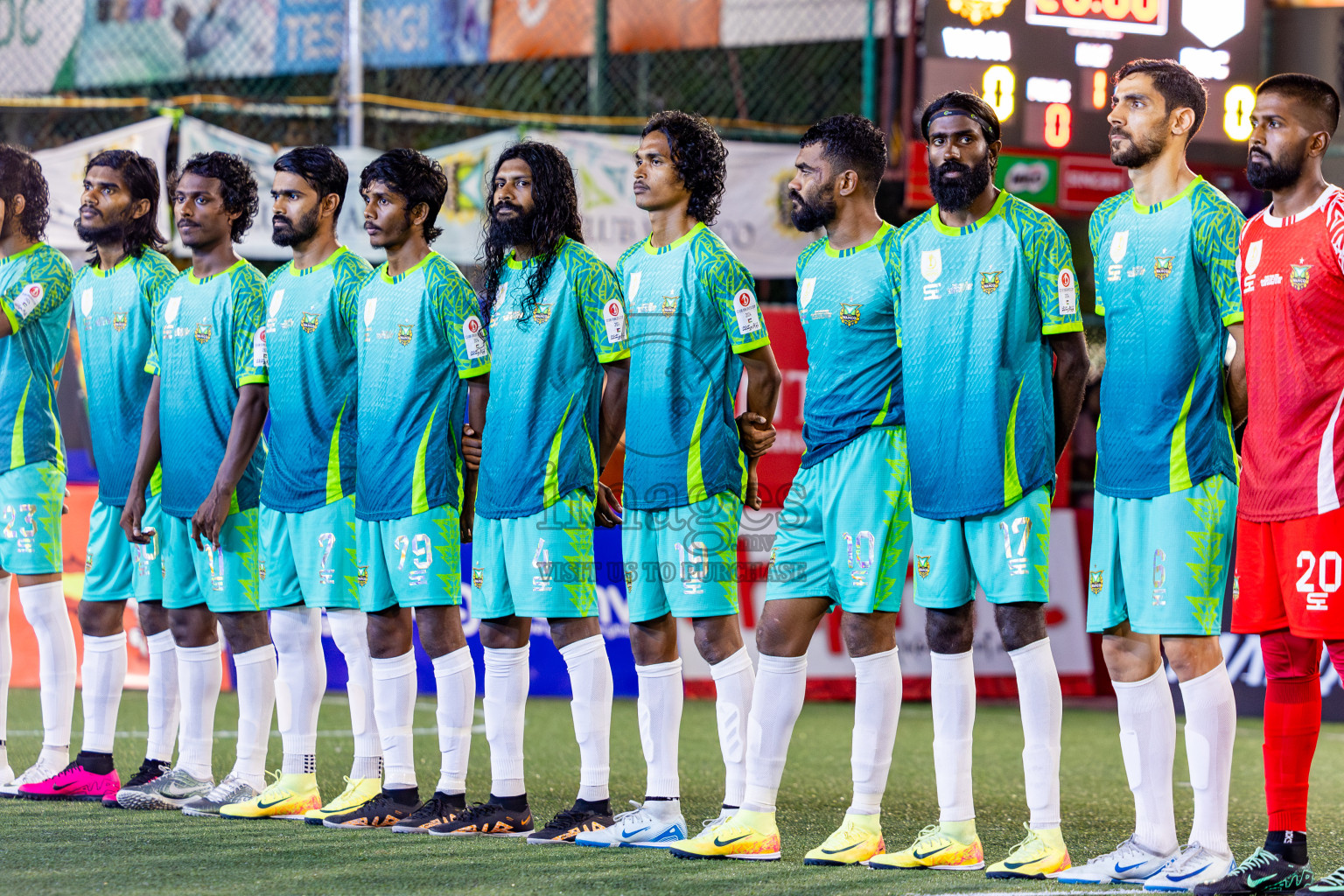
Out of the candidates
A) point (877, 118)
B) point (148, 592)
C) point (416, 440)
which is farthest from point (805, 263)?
point (877, 118)

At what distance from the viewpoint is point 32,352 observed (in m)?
7.10

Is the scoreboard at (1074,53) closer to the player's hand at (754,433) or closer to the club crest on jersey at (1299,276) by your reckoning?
the player's hand at (754,433)

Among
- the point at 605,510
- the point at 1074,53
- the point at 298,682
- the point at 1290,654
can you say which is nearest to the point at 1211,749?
the point at 1290,654

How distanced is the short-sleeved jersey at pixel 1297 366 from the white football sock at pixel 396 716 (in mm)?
3078

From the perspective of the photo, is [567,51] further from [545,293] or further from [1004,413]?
[1004,413]

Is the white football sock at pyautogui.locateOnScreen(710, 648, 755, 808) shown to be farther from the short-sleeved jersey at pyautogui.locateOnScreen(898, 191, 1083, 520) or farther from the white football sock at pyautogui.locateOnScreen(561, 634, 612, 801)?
the short-sleeved jersey at pyautogui.locateOnScreen(898, 191, 1083, 520)

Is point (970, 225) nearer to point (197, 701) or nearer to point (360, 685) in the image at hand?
point (360, 685)

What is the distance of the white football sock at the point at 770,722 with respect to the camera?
550 cm

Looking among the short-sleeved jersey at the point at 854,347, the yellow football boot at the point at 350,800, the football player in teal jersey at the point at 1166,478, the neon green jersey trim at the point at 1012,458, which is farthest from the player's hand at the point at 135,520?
the football player in teal jersey at the point at 1166,478

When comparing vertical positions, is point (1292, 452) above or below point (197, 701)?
above

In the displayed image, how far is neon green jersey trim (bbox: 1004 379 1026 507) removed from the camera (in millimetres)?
5133

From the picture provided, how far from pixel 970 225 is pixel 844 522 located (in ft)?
3.38

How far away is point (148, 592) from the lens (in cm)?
682

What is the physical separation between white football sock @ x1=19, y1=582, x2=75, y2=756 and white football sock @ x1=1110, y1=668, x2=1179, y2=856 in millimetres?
4328
